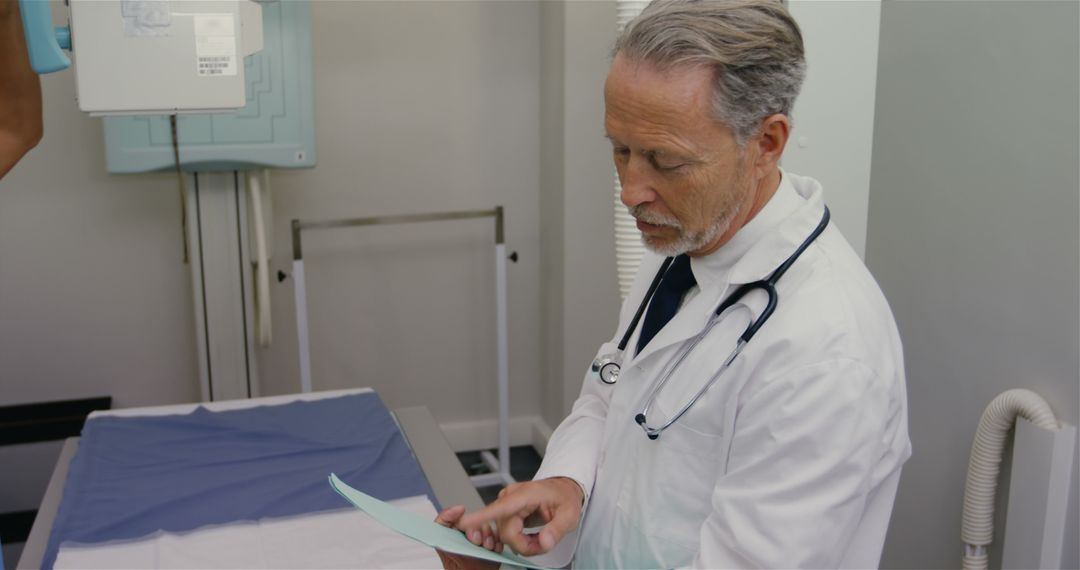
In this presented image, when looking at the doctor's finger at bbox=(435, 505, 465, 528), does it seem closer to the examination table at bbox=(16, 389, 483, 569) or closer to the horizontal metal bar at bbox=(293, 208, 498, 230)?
the examination table at bbox=(16, 389, 483, 569)

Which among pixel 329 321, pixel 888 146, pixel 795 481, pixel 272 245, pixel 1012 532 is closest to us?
pixel 795 481

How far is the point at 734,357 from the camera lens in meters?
1.02

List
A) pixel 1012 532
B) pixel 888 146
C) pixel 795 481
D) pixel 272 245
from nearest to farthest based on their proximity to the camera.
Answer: pixel 795 481
pixel 1012 532
pixel 888 146
pixel 272 245

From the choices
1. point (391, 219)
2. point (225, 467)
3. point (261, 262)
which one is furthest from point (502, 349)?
point (225, 467)

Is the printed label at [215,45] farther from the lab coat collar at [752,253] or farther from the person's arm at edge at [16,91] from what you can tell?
the lab coat collar at [752,253]

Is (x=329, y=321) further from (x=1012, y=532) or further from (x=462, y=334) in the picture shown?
(x=1012, y=532)

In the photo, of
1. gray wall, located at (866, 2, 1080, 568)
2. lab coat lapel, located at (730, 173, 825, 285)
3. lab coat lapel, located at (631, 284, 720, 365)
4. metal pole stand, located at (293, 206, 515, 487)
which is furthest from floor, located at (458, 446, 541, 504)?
lab coat lapel, located at (730, 173, 825, 285)

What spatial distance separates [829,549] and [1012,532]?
99 cm

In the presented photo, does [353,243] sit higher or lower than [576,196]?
lower

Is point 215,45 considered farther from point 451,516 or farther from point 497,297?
point 497,297

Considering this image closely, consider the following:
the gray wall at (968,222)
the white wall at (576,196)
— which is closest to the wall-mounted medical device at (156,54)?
the gray wall at (968,222)

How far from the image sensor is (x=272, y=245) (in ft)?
9.68

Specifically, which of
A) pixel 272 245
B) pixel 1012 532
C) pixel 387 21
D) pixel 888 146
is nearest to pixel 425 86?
pixel 387 21

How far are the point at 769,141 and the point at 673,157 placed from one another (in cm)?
11
